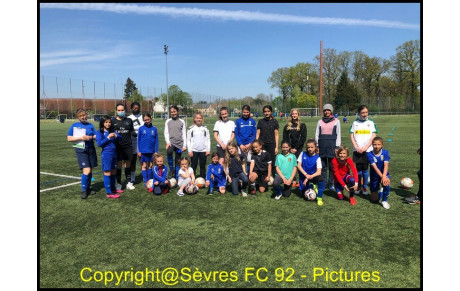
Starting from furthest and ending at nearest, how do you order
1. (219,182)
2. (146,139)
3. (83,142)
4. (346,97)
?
(346,97), (146,139), (219,182), (83,142)

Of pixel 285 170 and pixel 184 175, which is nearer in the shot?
pixel 285 170

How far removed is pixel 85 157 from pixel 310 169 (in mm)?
4698

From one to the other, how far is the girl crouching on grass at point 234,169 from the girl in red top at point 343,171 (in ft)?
6.16

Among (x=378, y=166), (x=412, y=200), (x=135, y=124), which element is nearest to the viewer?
(x=412, y=200)

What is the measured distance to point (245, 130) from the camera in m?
6.89

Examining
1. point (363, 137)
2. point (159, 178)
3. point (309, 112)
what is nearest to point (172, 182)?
point (159, 178)

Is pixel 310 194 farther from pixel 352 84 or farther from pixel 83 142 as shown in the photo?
pixel 352 84

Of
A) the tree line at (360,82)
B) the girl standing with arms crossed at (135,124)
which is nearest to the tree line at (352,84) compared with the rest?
the tree line at (360,82)

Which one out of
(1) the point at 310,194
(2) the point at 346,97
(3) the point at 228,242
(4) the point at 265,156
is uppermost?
(2) the point at 346,97

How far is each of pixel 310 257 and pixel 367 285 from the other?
705mm

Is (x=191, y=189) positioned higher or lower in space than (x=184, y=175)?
lower

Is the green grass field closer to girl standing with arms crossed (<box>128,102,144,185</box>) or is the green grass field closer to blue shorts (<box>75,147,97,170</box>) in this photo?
blue shorts (<box>75,147,97,170</box>)

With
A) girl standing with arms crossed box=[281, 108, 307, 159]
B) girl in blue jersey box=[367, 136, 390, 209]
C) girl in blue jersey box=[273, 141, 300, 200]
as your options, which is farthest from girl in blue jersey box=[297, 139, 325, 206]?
girl in blue jersey box=[367, 136, 390, 209]

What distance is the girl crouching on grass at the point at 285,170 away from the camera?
6.23 meters
